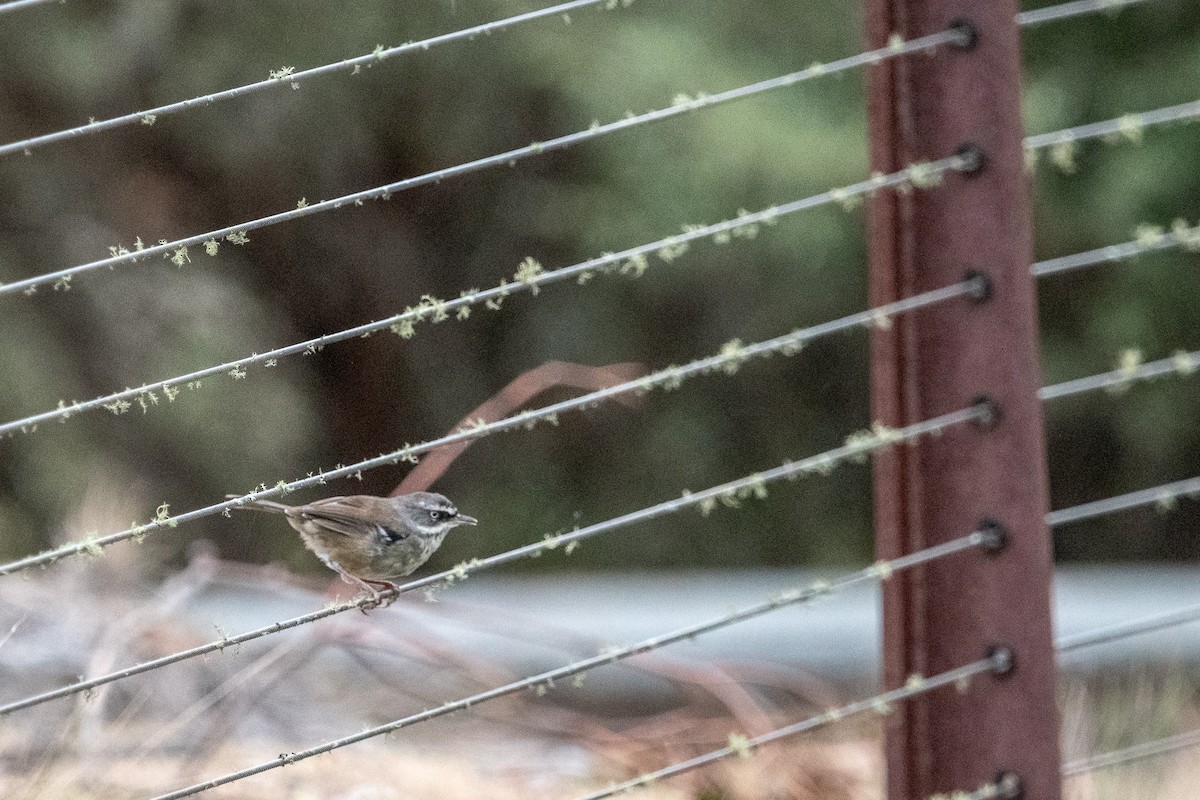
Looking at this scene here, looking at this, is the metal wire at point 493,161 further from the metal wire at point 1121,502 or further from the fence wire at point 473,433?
the metal wire at point 1121,502

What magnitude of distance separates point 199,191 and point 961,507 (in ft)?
9.96

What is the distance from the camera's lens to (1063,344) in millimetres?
3875

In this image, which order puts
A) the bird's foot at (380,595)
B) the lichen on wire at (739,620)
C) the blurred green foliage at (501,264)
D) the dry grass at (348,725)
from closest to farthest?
1. the lichen on wire at (739,620)
2. the bird's foot at (380,595)
3. the dry grass at (348,725)
4. the blurred green foliage at (501,264)

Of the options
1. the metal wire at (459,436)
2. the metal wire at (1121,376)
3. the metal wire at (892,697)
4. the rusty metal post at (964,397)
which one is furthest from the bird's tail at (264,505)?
the metal wire at (1121,376)

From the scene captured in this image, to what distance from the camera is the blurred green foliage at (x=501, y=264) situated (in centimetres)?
350

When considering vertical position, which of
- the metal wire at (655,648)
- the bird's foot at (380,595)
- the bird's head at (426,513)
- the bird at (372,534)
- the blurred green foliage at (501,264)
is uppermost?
the blurred green foliage at (501,264)

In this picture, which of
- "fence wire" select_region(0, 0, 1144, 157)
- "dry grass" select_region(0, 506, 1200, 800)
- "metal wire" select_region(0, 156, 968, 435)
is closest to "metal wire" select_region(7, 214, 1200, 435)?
"metal wire" select_region(0, 156, 968, 435)

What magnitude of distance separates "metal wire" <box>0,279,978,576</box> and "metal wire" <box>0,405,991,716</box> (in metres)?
0.08

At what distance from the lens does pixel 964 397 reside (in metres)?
1.10

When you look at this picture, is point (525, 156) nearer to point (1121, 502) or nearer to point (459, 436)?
point (459, 436)

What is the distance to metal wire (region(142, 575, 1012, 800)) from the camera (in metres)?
0.95

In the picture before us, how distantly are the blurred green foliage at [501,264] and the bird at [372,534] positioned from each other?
2203 mm

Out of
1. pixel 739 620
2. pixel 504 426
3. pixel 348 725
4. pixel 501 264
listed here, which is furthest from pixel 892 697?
pixel 501 264

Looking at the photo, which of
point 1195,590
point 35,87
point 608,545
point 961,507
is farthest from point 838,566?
point 961,507
